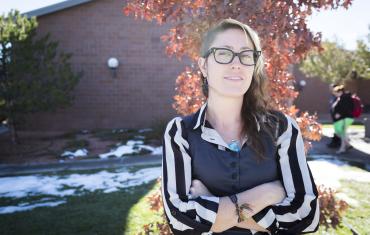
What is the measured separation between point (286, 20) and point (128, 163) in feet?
19.9

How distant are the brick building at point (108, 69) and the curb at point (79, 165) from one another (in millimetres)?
4067

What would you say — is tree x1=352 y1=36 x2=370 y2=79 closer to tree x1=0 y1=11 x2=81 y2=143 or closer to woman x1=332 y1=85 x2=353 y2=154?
woman x1=332 y1=85 x2=353 y2=154

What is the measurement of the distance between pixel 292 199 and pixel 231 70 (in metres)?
0.73

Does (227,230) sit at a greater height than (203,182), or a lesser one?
lesser

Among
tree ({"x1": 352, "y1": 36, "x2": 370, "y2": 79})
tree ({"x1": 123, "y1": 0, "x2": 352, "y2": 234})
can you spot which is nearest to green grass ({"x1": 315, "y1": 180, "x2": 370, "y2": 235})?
tree ({"x1": 123, "y1": 0, "x2": 352, "y2": 234})

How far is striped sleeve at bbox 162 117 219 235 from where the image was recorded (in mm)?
1729

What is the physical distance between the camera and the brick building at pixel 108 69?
12297 millimetres

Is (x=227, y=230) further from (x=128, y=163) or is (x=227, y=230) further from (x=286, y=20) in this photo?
(x=128, y=163)

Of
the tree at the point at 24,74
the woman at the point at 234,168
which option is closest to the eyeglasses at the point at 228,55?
the woman at the point at 234,168

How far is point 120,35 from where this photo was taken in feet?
41.0

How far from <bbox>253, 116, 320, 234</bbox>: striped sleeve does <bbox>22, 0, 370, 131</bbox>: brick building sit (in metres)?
10.6

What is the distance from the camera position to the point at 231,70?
1814 millimetres

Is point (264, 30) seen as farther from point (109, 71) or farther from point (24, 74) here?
point (109, 71)

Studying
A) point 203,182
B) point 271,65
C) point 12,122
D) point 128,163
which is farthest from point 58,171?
point 203,182
